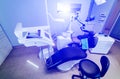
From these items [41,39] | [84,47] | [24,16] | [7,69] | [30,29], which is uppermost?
[24,16]

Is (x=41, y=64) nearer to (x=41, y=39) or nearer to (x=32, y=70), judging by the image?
(x=32, y=70)

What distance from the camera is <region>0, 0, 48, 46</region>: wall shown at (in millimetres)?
1821

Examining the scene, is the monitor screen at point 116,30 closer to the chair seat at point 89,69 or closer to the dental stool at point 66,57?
the dental stool at point 66,57

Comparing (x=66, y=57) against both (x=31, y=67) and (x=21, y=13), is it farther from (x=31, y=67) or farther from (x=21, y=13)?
(x=21, y=13)

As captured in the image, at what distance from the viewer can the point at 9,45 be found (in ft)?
7.33

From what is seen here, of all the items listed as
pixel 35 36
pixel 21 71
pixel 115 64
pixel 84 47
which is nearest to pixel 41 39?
pixel 35 36

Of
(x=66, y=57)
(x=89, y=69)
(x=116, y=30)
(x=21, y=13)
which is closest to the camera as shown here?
(x=89, y=69)

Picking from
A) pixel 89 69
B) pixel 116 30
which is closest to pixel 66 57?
pixel 89 69

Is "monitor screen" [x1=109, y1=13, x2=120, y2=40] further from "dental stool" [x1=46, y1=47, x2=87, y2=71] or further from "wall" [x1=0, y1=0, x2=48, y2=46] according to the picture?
"wall" [x1=0, y1=0, x2=48, y2=46]

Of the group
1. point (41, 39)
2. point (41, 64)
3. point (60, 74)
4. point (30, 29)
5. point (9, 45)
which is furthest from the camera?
point (9, 45)

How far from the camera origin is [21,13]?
1961mm

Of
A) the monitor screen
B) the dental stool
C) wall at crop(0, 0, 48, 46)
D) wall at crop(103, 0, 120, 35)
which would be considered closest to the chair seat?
the dental stool

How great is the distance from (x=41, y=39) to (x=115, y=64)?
1.75 m

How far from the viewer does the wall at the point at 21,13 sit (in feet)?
5.97
